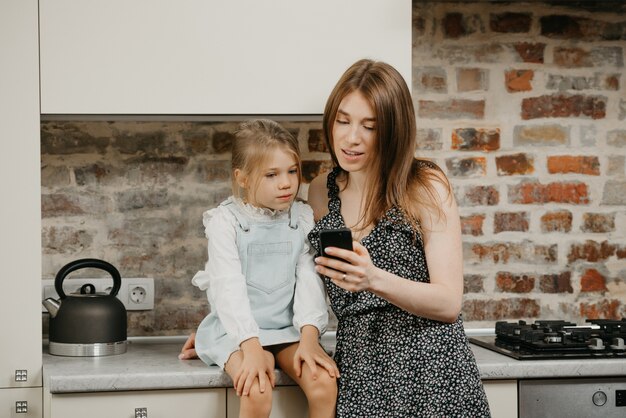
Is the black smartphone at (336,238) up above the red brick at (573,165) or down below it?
below

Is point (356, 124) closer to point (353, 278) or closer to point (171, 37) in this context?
point (353, 278)

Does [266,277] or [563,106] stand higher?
[563,106]

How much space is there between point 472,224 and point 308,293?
2.83ft

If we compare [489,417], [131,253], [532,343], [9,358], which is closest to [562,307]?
[532,343]

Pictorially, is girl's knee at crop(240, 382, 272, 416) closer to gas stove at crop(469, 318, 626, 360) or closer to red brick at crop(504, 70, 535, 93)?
gas stove at crop(469, 318, 626, 360)

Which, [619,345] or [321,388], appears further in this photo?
[619,345]

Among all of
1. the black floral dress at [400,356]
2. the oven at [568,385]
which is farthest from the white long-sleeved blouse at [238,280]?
the oven at [568,385]

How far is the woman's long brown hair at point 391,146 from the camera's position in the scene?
6.43 ft

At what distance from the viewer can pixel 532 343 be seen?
219 centimetres

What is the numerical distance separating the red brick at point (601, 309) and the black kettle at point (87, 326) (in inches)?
60.5

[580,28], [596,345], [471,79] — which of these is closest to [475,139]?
[471,79]

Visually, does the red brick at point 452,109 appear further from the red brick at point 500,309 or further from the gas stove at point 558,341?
the gas stove at point 558,341

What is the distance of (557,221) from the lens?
9.09 feet

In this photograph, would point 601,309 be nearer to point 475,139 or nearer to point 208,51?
point 475,139
